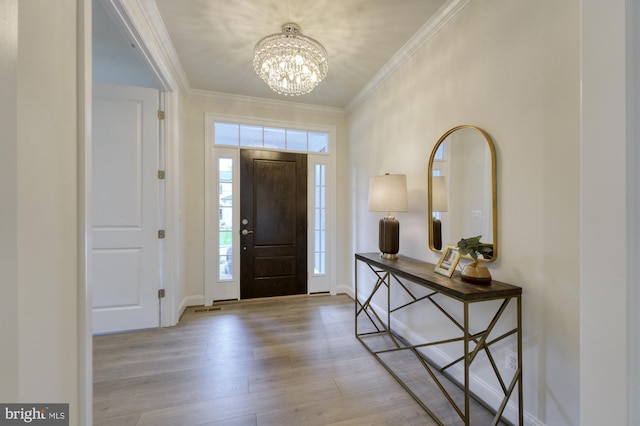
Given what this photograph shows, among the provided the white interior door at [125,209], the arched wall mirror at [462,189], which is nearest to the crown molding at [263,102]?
the white interior door at [125,209]

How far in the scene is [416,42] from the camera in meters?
2.22

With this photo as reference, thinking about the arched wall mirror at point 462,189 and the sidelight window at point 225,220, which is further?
the sidelight window at point 225,220

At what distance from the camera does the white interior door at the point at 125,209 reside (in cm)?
249

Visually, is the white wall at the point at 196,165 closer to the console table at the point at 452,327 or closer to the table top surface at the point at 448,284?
the console table at the point at 452,327

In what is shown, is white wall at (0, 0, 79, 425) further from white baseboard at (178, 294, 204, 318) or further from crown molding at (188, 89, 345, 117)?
crown molding at (188, 89, 345, 117)

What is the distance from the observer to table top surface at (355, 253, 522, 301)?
1.35 meters

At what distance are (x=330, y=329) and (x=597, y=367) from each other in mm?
2182

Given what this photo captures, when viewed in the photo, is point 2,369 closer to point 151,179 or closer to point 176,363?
point 176,363

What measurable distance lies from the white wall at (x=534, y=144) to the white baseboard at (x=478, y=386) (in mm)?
59

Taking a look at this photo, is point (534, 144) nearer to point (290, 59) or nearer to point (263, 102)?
point (290, 59)

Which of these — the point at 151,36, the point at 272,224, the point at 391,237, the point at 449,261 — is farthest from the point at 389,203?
the point at 151,36

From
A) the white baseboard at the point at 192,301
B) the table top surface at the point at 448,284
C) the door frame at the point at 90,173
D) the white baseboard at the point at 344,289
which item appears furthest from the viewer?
the white baseboard at the point at 344,289

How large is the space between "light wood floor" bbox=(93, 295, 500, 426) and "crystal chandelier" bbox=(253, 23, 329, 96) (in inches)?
89.9

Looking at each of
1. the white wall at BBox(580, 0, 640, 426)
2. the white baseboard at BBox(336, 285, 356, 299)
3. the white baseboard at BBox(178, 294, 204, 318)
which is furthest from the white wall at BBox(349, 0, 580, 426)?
the white baseboard at BBox(178, 294, 204, 318)
